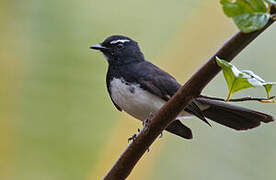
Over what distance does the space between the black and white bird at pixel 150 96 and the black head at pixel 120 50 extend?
0.06 ft

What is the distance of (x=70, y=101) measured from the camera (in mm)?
1960

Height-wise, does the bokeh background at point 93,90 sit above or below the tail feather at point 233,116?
above

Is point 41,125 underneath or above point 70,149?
above

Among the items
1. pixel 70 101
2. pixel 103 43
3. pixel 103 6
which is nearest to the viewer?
pixel 70 101

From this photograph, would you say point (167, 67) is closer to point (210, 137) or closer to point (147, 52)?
point (147, 52)

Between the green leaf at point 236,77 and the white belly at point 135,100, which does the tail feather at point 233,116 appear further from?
the green leaf at point 236,77

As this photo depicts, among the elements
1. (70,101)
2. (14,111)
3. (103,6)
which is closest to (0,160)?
(14,111)

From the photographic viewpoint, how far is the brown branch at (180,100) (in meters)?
0.94

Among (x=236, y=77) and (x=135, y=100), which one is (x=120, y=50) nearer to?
(x=135, y=100)

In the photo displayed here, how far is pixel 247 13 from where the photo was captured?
2.76ft

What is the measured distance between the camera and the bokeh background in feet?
6.25

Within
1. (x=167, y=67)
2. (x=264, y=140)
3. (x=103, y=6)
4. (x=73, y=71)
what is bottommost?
(x=264, y=140)

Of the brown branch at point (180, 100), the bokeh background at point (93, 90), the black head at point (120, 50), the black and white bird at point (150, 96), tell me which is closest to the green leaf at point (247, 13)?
the brown branch at point (180, 100)

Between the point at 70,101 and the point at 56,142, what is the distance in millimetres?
204
